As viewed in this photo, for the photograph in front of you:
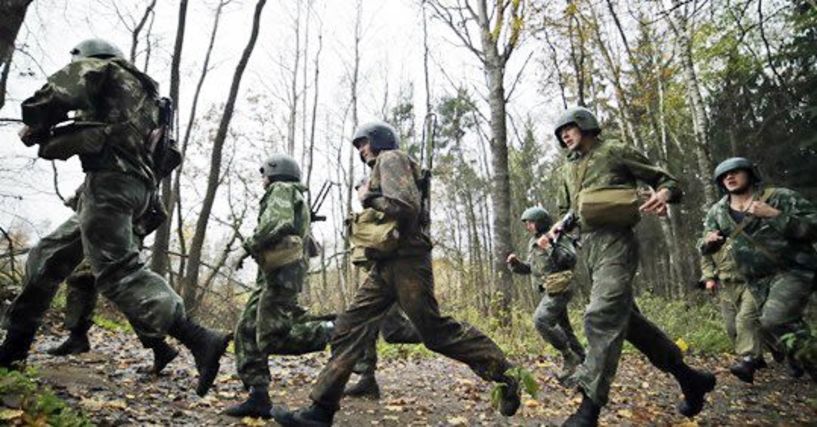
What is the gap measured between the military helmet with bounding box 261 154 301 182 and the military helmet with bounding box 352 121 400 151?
2.26 feet

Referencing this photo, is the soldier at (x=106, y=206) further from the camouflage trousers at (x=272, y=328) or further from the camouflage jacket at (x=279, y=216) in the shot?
the camouflage jacket at (x=279, y=216)

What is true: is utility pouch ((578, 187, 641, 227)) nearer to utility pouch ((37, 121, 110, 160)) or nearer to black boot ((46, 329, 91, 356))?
utility pouch ((37, 121, 110, 160))

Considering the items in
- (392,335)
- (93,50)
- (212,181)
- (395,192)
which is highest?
(212,181)

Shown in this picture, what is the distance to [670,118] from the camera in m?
19.4

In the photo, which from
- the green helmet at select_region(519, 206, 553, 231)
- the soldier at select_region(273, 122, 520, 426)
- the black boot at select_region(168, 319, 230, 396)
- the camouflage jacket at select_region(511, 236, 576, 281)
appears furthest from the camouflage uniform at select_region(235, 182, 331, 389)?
the green helmet at select_region(519, 206, 553, 231)

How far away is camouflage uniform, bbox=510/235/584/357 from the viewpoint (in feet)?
19.3

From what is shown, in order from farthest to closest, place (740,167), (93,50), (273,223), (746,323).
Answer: (746,323) < (740,167) < (273,223) < (93,50)

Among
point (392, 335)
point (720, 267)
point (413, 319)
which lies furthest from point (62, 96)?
point (720, 267)

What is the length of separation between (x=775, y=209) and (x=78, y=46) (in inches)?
217

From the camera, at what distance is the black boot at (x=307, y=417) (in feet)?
10.4

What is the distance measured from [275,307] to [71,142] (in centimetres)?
174

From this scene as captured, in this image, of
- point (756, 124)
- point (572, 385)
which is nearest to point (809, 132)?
point (756, 124)

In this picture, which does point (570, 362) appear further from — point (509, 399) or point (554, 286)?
point (509, 399)

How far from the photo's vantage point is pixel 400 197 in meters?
3.29
